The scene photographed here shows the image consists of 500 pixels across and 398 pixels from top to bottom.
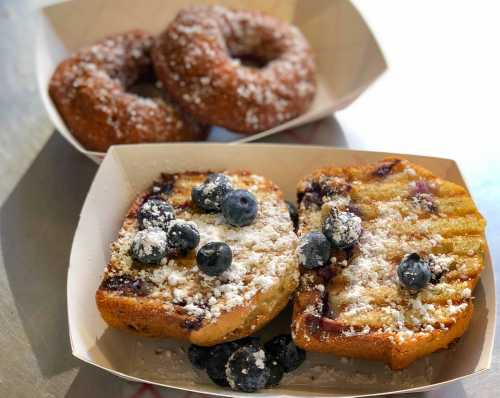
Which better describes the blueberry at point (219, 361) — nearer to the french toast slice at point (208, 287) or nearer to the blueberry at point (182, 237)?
the french toast slice at point (208, 287)

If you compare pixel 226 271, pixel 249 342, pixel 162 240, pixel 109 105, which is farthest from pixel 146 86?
pixel 249 342

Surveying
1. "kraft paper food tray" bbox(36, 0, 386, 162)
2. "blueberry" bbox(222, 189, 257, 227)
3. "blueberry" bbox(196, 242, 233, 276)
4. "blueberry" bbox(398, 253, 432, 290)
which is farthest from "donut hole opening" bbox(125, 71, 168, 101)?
"blueberry" bbox(398, 253, 432, 290)

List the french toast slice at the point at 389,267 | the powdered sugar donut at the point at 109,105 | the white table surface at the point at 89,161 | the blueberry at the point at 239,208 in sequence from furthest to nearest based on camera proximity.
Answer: the powdered sugar donut at the point at 109,105 < the white table surface at the point at 89,161 < the blueberry at the point at 239,208 < the french toast slice at the point at 389,267

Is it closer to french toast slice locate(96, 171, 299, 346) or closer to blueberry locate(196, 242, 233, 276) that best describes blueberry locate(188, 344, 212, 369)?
french toast slice locate(96, 171, 299, 346)

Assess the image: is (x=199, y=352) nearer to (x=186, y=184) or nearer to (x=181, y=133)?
(x=186, y=184)

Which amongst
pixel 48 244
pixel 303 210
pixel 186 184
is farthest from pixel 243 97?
pixel 48 244

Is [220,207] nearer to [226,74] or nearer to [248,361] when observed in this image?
[248,361]

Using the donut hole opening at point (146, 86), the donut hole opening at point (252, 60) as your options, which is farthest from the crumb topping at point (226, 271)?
the donut hole opening at point (252, 60)
